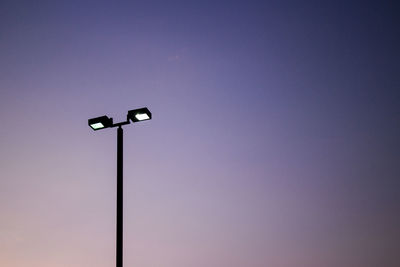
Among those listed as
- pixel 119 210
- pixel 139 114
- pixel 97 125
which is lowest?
pixel 119 210

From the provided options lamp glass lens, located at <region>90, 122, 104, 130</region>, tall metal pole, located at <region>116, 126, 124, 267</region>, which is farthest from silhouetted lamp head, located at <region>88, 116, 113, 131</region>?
tall metal pole, located at <region>116, 126, 124, 267</region>

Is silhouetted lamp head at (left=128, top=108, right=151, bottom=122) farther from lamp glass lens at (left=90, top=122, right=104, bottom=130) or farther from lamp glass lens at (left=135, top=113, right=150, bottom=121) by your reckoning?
lamp glass lens at (left=90, top=122, right=104, bottom=130)

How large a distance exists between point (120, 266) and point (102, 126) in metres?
3.31

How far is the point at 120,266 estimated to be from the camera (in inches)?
280

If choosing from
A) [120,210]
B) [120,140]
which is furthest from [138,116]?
[120,210]

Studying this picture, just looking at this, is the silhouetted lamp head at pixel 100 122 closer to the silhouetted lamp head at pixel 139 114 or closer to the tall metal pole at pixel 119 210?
the tall metal pole at pixel 119 210

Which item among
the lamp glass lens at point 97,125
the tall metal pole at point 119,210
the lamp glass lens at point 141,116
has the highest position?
the lamp glass lens at point 141,116

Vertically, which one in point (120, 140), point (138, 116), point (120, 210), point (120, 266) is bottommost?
point (120, 266)

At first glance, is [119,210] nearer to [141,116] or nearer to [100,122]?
[100,122]

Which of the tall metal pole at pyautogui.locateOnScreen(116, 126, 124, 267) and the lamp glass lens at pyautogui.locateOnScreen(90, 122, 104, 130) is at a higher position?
the lamp glass lens at pyautogui.locateOnScreen(90, 122, 104, 130)

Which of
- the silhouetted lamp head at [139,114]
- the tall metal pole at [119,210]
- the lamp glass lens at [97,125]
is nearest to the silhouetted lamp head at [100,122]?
the lamp glass lens at [97,125]

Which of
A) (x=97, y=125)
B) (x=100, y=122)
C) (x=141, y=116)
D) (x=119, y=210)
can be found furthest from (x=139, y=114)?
(x=119, y=210)

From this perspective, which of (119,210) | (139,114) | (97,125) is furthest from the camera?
(97,125)

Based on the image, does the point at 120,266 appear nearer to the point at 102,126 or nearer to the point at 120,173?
the point at 120,173
